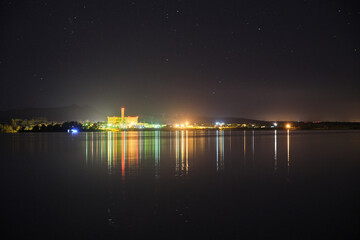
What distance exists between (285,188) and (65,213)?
298 inches

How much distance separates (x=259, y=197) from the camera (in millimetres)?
10430

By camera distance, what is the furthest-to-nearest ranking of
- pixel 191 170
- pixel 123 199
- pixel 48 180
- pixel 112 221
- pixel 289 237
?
1. pixel 191 170
2. pixel 48 180
3. pixel 123 199
4. pixel 112 221
5. pixel 289 237

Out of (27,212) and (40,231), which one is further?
(27,212)

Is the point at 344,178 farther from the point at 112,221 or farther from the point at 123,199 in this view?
the point at 112,221

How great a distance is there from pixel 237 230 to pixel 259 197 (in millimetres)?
3281

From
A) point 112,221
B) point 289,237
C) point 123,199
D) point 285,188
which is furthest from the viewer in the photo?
point 285,188

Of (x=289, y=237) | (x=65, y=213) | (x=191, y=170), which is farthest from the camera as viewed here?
(x=191, y=170)

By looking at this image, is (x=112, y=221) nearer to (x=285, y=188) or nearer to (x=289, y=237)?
(x=289, y=237)

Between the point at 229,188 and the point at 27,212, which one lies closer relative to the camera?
the point at 27,212

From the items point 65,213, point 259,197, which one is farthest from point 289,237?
point 65,213

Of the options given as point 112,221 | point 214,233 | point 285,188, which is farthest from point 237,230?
point 285,188

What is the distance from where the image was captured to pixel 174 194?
35.1 ft

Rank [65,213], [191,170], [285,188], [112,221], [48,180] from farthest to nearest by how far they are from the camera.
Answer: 1. [191,170]
2. [48,180]
3. [285,188]
4. [65,213]
5. [112,221]

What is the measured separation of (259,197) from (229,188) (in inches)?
60.2
